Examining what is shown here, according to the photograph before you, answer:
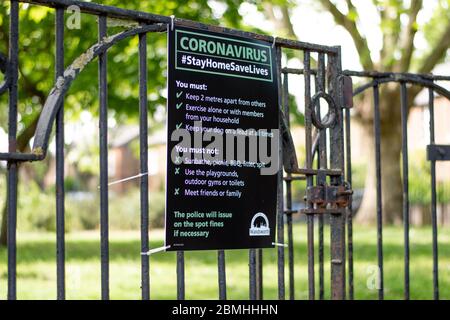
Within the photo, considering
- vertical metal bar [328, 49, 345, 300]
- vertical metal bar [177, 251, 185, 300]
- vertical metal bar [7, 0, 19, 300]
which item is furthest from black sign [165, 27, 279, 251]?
vertical metal bar [7, 0, 19, 300]

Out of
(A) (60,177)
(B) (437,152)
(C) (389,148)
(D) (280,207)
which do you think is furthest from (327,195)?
(C) (389,148)

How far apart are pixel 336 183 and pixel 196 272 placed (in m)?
5.87

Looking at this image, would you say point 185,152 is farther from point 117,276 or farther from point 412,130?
point 412,130

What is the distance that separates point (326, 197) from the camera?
4.05 metres

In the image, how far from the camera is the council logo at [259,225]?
11.7 feet

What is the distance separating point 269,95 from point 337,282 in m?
1.09

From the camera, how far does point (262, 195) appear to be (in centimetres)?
362

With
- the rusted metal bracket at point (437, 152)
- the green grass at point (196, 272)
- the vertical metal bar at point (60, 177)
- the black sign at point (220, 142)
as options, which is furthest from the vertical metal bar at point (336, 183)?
the vertical metal bar at point (60, 177)

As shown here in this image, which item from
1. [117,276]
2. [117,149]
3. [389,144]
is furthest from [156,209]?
[117,149]

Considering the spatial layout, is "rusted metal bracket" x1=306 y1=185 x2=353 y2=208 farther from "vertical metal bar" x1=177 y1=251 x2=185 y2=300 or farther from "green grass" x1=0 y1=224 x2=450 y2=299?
"green grass" x1=0 y1=224 x2=450 y2=299

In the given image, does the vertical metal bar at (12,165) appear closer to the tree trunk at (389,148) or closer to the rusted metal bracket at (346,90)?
the rusted metal bracket at (346,90)

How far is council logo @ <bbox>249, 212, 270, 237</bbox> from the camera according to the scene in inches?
140

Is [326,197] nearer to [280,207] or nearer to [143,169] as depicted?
[280,207]
